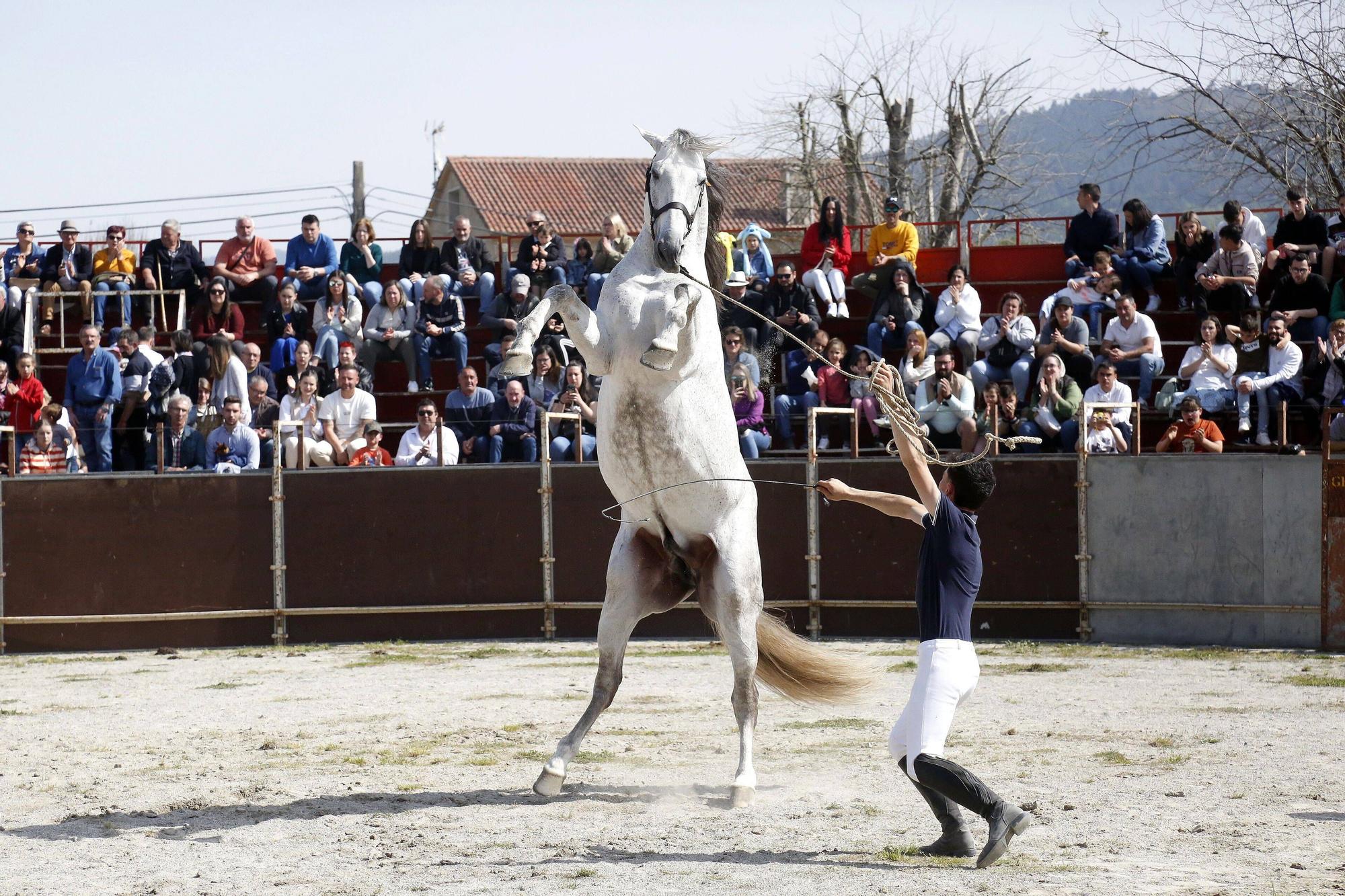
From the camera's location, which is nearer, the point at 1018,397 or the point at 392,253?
the point at 1018,397

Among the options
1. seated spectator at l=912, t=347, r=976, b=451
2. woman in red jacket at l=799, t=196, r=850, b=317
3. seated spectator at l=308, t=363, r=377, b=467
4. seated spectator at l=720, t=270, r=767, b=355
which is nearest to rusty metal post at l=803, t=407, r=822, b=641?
seated spectator at l=912, t=347, r=976, b=451

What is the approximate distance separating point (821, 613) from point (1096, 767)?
248 inches

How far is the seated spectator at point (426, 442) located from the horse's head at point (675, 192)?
6.93 meters

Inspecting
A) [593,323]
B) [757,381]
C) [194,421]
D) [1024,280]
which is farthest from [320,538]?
[1024,280]

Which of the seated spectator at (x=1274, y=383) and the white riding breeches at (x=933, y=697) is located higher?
the seated spectator at (x=1274, y=383)

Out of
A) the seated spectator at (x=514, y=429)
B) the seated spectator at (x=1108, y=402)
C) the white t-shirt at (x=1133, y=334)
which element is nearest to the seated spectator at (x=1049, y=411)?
the seated spectator at (x=1108, y=402)

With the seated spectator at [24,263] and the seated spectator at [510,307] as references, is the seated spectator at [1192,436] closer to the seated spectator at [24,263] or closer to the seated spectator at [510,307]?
the seated spectator at [510,307]

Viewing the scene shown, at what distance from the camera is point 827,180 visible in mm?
42375

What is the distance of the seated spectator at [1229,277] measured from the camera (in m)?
15.6

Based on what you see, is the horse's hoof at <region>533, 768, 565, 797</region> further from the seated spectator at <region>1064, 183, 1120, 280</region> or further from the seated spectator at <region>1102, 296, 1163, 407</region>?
the seated spectator at <region>1064, 183, 1120, 280</region>

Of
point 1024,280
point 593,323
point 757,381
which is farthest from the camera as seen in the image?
point 1024,280

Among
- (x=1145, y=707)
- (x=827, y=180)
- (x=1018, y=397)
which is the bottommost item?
(x=1145, y=707)

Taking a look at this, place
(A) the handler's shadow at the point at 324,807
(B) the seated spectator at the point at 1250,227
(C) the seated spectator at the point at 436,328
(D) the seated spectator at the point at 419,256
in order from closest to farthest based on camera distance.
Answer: (A) the handler's shadow at the point at 324,807
(B) the seated spectator at the point at 1250,227
(C) the seated spectator at the point at 436,328
(D) the seated spectator at the point at 419,256

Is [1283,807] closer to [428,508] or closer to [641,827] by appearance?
[641,827]
